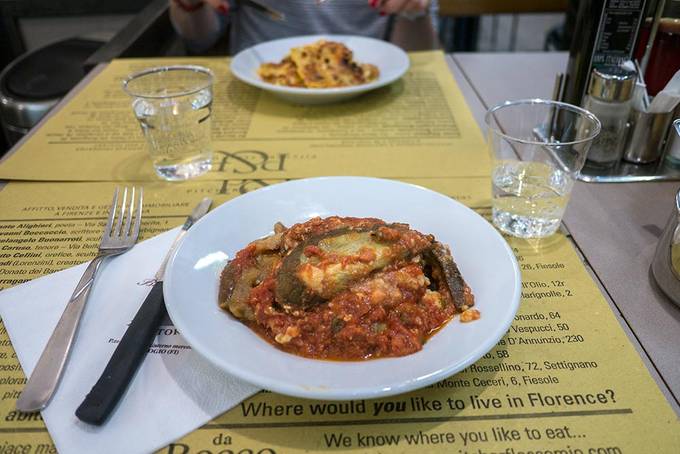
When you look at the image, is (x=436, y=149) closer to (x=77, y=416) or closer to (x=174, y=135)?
(x=174, y=135)

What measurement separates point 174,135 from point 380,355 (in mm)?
916

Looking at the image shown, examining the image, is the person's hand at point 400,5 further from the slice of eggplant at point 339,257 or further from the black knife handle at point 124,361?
the black knife handle at point 124,361

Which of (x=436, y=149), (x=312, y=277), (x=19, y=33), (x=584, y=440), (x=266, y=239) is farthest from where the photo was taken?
(x=19, y=33)

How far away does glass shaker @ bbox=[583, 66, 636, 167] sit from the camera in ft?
4.07

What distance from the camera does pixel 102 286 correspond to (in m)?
0.99

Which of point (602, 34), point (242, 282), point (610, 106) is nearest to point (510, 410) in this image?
point (242, 282)

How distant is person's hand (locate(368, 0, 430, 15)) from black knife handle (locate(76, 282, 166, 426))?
163 cm

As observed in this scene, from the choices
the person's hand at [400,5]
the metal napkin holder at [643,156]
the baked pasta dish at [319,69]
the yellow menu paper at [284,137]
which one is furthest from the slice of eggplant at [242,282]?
the person's hand at [400,5]

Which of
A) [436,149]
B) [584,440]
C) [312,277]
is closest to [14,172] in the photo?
[312,277]

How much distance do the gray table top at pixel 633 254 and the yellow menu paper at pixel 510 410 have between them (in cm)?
3

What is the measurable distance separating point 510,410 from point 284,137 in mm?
1083

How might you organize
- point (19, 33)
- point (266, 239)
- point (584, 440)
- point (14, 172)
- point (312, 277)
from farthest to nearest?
point (19, 33), point (14, 172), point (266, 239), point (312, 277), point (584, 440)

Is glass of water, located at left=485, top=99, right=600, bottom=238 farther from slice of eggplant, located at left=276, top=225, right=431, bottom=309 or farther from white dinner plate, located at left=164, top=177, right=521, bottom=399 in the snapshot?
slice of eggplant, located at left=276, top=225, right=431, bottom=309

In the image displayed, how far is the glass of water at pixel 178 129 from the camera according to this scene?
136 cm
